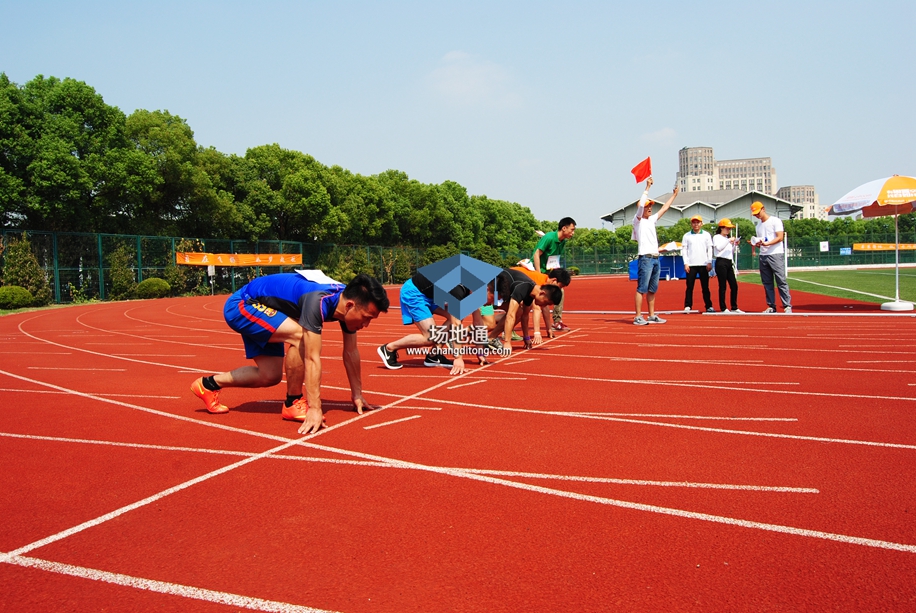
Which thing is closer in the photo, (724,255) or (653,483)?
Result: (653,483)

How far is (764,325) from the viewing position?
11562 millimetres

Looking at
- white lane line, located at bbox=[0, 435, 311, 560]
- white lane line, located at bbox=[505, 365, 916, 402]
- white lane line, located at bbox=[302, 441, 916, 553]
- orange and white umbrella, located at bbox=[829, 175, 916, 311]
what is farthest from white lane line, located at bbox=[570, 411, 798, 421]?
orange and white umbrella, located at bbox=[829, 175, 916, 311]

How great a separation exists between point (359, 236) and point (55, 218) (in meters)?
22.2

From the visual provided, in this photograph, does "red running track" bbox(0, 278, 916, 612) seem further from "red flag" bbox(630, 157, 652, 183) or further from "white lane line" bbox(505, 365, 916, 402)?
"red flag" bbox(630, 157, 652, 183)

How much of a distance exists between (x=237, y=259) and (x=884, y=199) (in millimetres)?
31618

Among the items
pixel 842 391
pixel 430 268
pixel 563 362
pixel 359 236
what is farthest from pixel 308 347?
pixel 359 236

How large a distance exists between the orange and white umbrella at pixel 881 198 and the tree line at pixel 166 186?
1107 inches

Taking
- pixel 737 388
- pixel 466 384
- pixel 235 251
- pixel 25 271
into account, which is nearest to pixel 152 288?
pixel 25 271

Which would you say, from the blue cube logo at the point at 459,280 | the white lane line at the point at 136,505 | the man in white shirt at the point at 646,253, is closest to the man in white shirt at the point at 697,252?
the man in white shirt at the point at 646,253

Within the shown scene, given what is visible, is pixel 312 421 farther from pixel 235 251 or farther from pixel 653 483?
pixel 235 251

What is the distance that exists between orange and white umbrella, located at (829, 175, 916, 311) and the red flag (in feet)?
13.2

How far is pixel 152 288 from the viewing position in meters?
30.6

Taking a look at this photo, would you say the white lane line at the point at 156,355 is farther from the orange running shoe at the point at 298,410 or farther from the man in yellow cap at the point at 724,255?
the man in yellow cap at the point at 724,255

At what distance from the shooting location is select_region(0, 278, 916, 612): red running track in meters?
2.65
